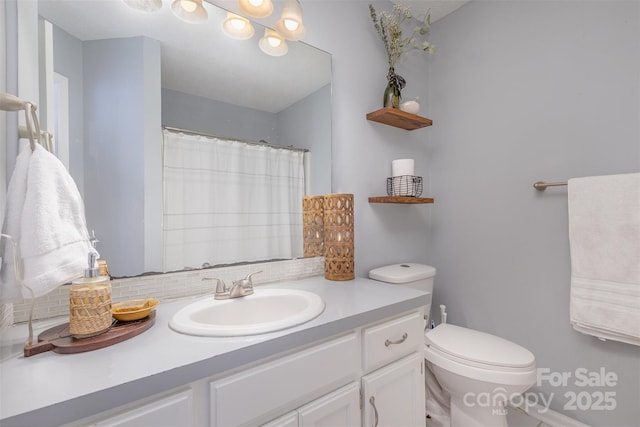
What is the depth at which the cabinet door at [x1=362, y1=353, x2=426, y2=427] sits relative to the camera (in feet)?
3.09

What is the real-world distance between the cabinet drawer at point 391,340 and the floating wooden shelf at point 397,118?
3.51ft

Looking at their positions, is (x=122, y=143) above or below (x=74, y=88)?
below

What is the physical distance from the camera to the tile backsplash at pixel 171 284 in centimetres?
81

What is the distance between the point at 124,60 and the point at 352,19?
1.21 m

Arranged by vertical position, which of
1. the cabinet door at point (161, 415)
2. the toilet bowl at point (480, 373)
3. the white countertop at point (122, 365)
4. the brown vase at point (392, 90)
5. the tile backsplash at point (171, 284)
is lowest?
the toilet bowl at point (480, 373)

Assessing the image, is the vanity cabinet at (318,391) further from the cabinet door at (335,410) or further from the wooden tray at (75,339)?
the wooden tray at (75,339)

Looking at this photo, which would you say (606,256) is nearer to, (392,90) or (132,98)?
(392,90)

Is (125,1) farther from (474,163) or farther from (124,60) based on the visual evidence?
(474,163)

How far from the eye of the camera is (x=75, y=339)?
66 centimetres

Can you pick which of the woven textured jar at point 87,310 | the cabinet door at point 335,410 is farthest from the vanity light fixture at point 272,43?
the cabinet door at point 335,410

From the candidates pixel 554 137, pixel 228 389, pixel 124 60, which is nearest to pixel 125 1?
pixel 124 60

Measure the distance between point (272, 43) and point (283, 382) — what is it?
138 cm

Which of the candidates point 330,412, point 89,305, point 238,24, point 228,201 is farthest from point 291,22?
point 330,412

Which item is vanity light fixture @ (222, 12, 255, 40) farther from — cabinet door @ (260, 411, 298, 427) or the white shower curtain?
cabinet door @ (260, 411, 298, 427)
